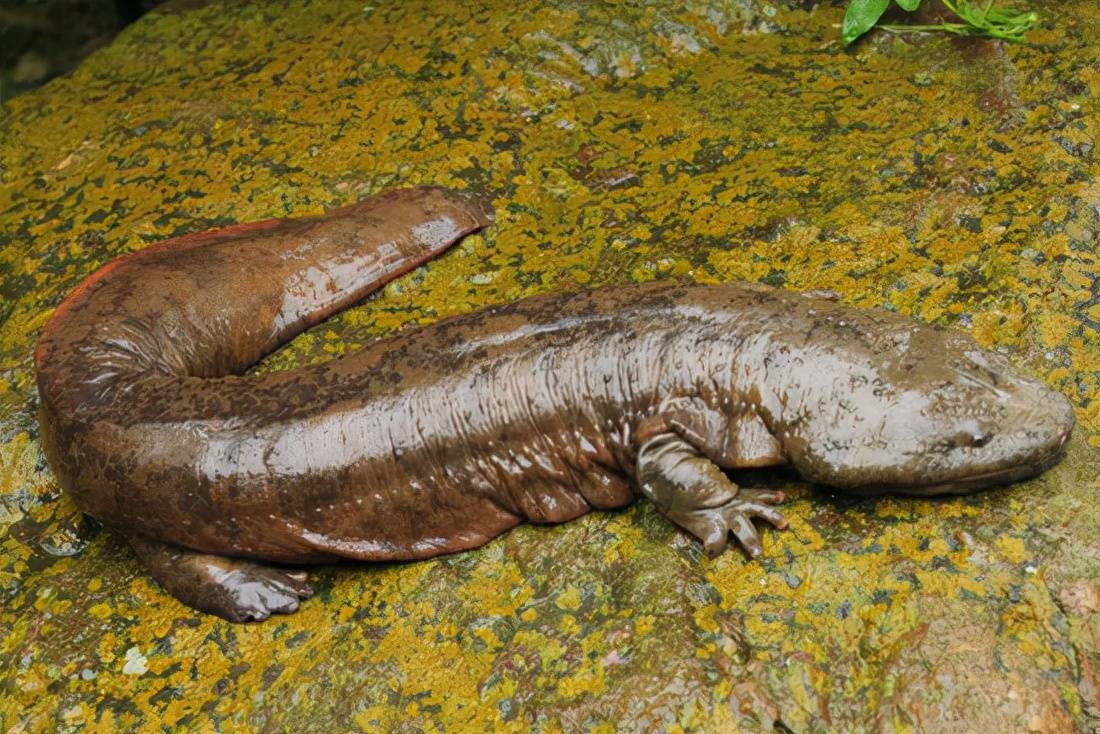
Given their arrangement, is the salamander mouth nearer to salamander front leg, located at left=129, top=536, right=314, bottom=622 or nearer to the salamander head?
the salamander head

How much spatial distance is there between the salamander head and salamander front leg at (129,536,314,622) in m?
2.11

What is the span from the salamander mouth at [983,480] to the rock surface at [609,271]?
0.06 metres

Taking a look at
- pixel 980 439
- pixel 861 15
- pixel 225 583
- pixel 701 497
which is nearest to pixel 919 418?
pixel 980 439

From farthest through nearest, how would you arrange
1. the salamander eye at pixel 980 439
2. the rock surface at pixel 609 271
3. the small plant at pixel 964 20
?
the small plant at pixel 964 20
the salamander eye at pixel 980 439
the rock surface at pixel 609 271

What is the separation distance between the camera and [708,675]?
151 inches

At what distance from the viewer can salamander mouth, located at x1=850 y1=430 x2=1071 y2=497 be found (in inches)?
163

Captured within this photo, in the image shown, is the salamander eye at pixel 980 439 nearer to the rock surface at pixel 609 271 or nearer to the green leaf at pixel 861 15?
the rock surface at pixel 609 271

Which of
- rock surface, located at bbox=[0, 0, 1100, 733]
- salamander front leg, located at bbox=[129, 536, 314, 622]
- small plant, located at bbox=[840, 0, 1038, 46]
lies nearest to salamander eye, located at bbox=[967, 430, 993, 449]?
rock surface, located at bbox=[0, 0, 1100, 733]

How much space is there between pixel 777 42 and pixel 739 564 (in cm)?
397

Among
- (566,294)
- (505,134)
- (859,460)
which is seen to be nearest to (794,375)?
(859,460)

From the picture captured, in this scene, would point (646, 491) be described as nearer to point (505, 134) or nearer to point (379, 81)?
point (505, 134)

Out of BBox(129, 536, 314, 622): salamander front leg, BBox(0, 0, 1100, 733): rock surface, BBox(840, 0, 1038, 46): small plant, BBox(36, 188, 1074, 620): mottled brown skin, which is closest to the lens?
BBox(0, 0, 1100, 733): rock surface

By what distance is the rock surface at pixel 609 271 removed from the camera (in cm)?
389

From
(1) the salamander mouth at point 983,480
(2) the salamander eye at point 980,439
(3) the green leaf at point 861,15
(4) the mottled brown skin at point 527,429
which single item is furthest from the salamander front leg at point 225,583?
(3) the green leaf at point 861,15
